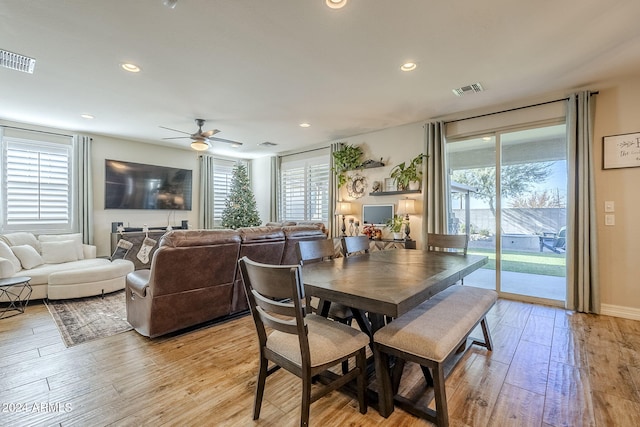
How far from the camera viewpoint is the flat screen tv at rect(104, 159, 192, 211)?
5762mm

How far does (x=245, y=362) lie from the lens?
Answer: 7.53 feet

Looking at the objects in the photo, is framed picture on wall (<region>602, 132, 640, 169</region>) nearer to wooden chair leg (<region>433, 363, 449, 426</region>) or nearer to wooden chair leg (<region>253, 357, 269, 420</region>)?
wooden chair leg (<region>433, 363, 449, 426</region>)

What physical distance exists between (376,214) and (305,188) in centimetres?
208

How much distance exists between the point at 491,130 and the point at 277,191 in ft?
15.7

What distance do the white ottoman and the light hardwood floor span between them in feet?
3.14

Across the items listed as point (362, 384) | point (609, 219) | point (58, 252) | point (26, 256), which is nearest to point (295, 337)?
point (362, 384)

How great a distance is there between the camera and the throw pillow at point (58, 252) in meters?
4.49

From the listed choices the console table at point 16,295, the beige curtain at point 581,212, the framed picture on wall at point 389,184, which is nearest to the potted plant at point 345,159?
the framed picture on wall at point 389,184

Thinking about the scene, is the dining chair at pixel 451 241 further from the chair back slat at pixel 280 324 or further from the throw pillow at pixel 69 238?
the throw pillow at pixel 69 238

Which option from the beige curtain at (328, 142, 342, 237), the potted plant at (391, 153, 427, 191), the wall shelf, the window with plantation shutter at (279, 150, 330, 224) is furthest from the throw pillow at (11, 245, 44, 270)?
the potted plant at (391, 153, 427, 191)

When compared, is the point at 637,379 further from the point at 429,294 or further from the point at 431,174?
the point at 431,174

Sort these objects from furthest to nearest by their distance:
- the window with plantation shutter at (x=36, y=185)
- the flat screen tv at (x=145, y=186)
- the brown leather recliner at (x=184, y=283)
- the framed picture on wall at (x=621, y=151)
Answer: the flat screen tv at (x=145, y=186) < the window with plantation shutter at (x=36, y=185) < the framed picture on wall at (x=621, y=151) < the brown leather recliner at (x=184, y=283)

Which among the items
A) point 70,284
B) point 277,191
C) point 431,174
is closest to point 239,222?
point 277,191

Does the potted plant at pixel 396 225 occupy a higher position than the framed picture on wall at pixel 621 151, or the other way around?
the framed picture on wall at pixel 621 151
